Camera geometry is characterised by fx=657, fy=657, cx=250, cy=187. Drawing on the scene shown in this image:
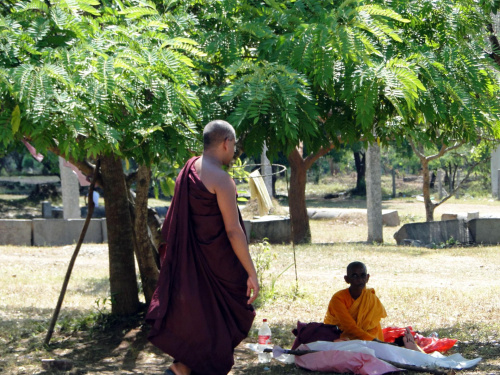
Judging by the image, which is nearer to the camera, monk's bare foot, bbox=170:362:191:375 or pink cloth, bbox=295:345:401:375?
monk's bare foot, bbox=170:362:191:375

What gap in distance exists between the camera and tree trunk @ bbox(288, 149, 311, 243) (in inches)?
643

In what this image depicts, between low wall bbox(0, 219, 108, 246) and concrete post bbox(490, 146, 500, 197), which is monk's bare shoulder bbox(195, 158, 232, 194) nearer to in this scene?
low wall bbox(0, 219, 108, 246)

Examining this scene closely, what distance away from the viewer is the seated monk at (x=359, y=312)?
5594mm

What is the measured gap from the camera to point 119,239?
6953 mm

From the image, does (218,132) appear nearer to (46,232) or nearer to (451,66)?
(451,66)

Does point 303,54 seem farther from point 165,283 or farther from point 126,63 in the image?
point 165,283

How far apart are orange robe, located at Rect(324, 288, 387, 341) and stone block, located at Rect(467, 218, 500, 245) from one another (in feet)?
36.6

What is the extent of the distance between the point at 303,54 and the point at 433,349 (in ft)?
10.0

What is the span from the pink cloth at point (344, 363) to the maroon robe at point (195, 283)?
1.30m

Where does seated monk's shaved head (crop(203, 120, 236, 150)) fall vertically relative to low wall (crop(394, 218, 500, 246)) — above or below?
above

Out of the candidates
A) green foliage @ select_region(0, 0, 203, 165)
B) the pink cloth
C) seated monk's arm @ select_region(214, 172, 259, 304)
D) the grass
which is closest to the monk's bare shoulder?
seated monk's arm @ select_region(214, 172, 259, 304)

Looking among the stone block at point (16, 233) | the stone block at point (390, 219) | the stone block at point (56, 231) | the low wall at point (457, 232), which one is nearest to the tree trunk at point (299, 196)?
the low wall at point (457, 232)

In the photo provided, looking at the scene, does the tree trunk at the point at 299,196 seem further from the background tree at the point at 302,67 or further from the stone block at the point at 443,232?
the background tree at the point at 302,67

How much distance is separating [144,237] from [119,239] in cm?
30
